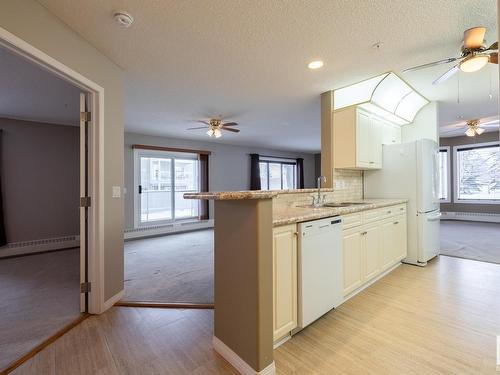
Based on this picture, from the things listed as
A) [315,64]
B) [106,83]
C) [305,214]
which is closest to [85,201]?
[106,83]

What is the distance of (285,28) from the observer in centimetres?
190

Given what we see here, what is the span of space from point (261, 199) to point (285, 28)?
1484 mm

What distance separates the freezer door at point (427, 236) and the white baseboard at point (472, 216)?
14.1ft

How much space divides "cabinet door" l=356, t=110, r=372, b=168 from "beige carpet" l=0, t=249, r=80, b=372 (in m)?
3.63

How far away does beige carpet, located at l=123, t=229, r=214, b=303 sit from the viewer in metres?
2.55

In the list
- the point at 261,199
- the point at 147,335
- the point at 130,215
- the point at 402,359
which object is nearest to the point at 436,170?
the point at 402,359

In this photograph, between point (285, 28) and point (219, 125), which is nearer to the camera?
point (285, 28)

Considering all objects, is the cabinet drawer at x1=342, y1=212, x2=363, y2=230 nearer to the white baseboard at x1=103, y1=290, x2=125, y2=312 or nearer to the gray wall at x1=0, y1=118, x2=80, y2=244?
the white baseboard at x1=103, y1=290, x2=125, y2=312

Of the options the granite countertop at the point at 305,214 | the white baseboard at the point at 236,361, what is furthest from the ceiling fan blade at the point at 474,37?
the white baseboard at the point at 236,361

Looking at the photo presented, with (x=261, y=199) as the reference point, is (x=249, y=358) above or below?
below

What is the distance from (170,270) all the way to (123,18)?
2939 millimetres

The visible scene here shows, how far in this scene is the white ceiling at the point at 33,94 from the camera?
95.3 inches

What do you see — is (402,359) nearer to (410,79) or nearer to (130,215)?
(410,79)

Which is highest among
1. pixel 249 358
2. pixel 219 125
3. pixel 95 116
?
pixel 219 125
